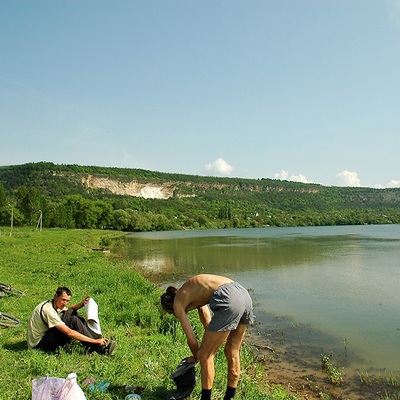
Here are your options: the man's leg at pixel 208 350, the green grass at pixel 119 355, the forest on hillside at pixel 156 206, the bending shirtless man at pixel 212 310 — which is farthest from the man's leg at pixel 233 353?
the forest on hillside at pixel 156 206

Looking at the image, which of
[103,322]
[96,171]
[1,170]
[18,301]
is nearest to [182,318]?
[103,322]

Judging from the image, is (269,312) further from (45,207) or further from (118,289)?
(45,207)

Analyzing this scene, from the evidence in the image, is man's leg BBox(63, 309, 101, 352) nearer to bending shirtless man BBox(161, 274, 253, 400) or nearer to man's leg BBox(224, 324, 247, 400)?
bending shirtless man BBox(161, 274, 253, 400)

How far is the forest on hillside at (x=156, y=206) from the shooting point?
257 ft

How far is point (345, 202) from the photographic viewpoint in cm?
18375

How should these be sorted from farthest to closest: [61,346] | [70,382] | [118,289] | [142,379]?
[118,289], [61,346], [142,379], [70,382]

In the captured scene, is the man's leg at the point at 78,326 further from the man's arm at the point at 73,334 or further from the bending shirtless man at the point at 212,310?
the bending shirtless man at the point at 212,310

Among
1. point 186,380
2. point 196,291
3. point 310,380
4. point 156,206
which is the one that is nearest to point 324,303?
point 310,380

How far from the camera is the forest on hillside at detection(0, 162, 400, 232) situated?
78438 millimetres

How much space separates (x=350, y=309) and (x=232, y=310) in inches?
451

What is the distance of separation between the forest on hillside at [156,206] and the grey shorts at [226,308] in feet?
171

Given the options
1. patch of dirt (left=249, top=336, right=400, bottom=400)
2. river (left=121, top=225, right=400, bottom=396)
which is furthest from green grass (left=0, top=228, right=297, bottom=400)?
river (left=121, top=225, right=400, bottom=396)

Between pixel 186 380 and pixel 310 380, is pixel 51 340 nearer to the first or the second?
pixel 186 380

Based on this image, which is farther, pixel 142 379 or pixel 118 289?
pixel 118 289
